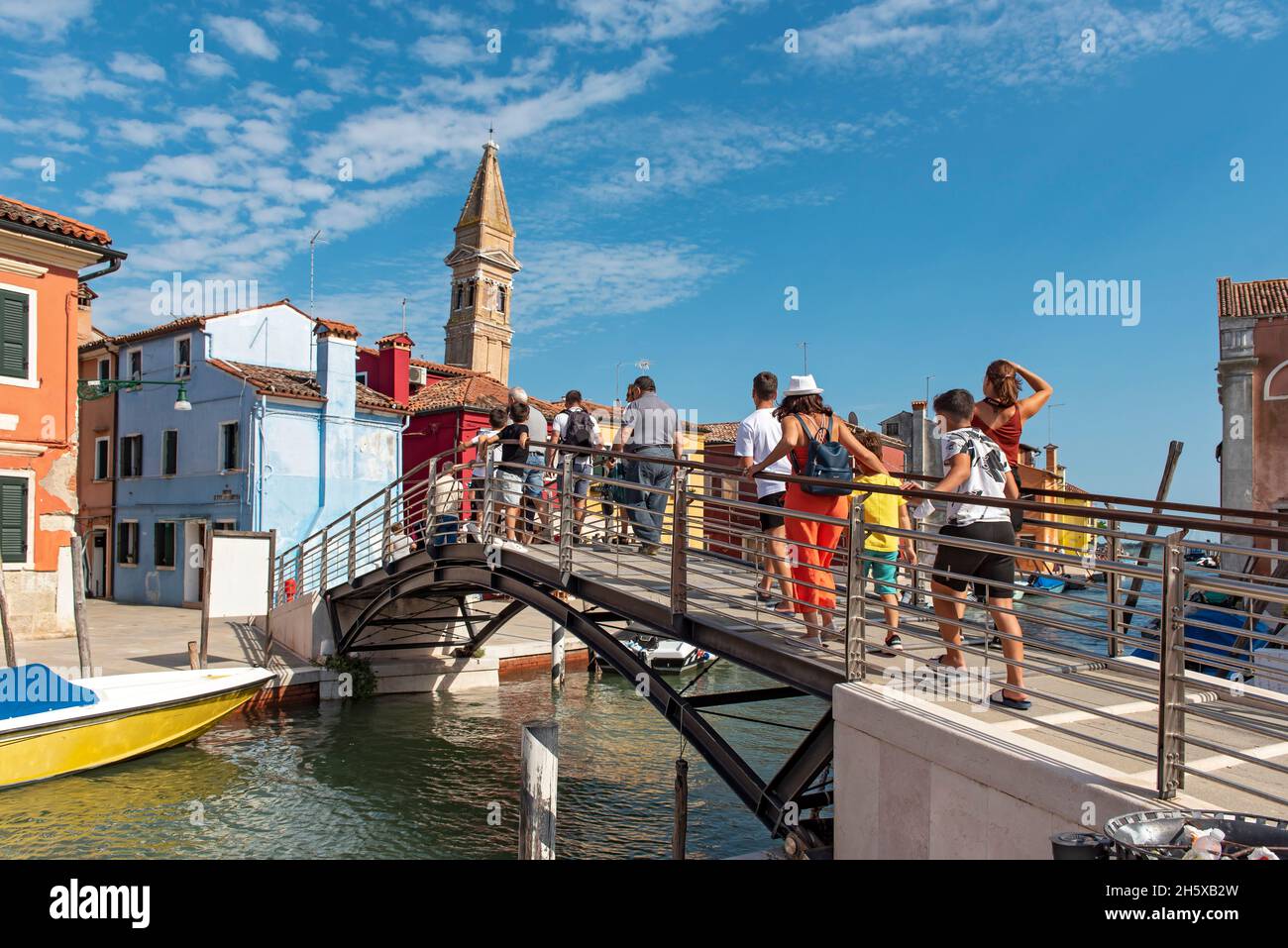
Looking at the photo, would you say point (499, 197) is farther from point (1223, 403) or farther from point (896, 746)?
point (896, 746)

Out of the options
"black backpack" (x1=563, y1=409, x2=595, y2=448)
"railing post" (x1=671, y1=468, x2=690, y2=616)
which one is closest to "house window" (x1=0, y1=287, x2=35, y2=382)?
"black backpack" (x1=563, y1=409, x2=595, y2=448)

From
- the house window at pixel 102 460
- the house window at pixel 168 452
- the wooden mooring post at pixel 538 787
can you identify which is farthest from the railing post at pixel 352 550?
the house window at pixel 102 460

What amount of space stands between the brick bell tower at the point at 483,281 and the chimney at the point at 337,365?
34.9 m

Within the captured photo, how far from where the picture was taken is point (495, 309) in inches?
2478

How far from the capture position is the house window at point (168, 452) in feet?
88.0

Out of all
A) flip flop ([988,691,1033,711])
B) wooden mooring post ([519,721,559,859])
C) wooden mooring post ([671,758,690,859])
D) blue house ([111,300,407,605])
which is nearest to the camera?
flip flop ([988,691,1033,711])

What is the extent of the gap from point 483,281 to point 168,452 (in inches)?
1470

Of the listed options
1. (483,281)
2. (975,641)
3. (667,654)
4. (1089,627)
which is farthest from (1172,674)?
(483,281)

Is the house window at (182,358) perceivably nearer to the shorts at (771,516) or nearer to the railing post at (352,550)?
the railing post at (352,550)

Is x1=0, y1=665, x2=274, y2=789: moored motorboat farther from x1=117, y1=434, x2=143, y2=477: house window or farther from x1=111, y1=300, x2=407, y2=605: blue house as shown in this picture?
x1=117, y1=434, x2=143, y2=477: house window

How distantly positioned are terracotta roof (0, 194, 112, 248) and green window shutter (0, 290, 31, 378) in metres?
1.30

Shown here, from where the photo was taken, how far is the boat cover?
10289 millimetres
